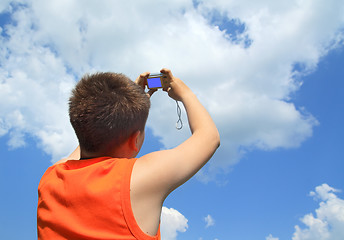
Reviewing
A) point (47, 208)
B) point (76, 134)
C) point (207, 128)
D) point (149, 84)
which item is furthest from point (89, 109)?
point (149, 84)

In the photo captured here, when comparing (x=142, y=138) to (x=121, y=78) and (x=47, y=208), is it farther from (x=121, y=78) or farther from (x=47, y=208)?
(x=47, y=208)

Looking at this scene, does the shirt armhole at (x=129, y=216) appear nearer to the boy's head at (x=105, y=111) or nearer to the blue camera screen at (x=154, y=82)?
the boy's head at (x=105, y=111)

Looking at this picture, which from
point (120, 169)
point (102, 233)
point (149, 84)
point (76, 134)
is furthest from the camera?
point (149, 84)

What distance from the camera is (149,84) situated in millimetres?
3555

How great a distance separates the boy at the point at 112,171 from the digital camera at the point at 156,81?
81 centimetres

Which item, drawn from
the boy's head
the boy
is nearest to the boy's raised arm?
the boy

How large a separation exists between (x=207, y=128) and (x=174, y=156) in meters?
0.47

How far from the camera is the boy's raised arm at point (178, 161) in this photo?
2.12 m

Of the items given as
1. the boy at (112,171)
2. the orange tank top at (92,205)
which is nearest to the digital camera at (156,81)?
the boy at (112,171)

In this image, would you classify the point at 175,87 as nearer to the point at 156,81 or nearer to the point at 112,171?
the point at 156,81

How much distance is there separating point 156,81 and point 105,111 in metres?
1.29

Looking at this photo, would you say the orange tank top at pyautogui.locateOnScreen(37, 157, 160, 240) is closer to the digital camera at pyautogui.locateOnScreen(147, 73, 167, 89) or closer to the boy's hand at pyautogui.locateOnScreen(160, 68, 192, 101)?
the boy's hand at pyautogui.locateOnScreen(160, 68, 192, 101)

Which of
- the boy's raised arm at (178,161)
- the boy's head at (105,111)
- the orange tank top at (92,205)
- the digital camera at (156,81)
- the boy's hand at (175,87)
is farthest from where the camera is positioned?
the digital camera at (156,81)

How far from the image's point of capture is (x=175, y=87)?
3.09 metres
